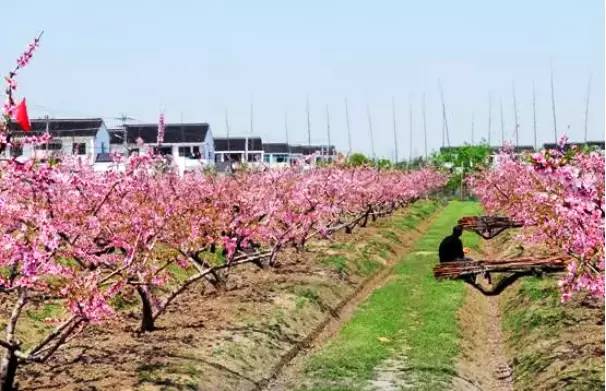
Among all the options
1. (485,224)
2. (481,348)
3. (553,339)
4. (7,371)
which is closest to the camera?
(7,371)

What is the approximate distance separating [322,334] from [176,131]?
249ft

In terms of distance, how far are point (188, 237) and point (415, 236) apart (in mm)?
35346

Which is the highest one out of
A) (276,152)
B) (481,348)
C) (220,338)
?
(276,152)

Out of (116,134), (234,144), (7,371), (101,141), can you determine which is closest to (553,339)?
(7,371)

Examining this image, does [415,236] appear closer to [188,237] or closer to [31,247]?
[188,237]

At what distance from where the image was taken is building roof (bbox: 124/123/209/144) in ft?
311

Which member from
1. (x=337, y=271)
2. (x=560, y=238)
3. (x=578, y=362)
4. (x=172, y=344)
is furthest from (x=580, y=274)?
(x=337, y=271)

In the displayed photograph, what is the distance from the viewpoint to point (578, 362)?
1764 centimetres

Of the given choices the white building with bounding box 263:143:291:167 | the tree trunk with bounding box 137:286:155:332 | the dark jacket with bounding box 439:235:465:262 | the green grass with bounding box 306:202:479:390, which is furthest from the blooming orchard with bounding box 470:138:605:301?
the white building with bounding box 263:143:291:167

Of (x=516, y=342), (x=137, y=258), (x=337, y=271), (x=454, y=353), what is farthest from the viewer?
(x=337, y=271)

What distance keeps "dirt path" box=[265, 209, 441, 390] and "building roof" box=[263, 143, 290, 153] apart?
106 m

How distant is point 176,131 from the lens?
96.6 meters

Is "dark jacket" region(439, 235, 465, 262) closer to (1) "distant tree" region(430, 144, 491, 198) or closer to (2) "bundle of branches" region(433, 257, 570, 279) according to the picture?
(2) "bundle of branches" region(433, 257, 570, 279)

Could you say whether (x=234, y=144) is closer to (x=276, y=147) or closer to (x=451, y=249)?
(x=276, y=147)
